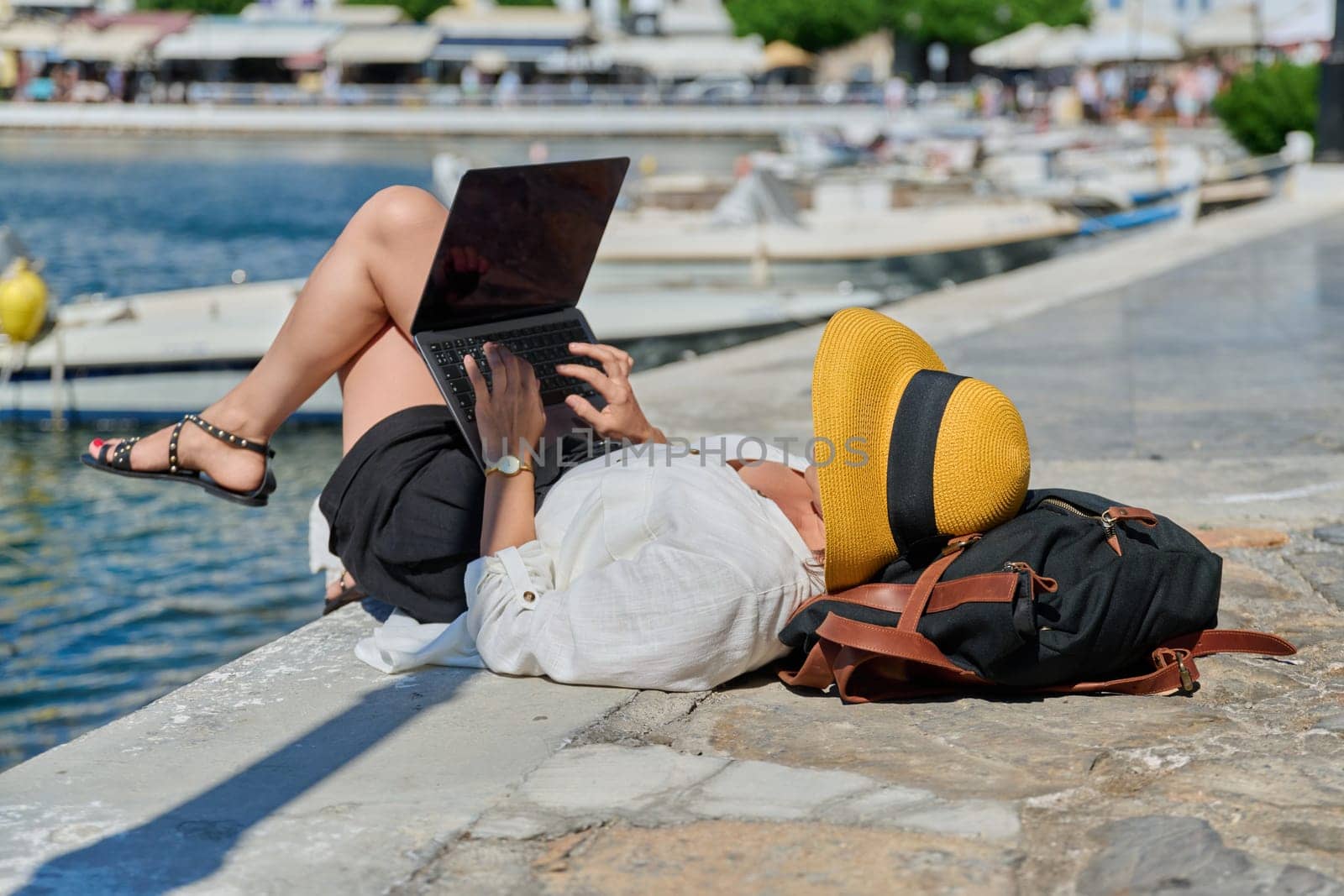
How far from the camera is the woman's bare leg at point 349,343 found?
124 inches

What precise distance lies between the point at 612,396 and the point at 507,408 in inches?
10.6

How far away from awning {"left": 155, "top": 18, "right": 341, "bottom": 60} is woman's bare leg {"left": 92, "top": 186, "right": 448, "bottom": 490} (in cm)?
5744

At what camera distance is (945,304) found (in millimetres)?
8008

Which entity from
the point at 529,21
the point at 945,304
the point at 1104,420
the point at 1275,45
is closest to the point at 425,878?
the point at 1104,420

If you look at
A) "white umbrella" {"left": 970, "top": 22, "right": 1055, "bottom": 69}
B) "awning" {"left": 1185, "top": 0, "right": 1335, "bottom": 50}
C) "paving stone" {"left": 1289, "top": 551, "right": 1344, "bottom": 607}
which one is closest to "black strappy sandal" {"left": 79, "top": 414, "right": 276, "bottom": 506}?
"paving stone" {"left": 1289, "top": 551, "right": 1344, "bottom": 607}

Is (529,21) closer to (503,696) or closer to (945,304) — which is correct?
(945,304)

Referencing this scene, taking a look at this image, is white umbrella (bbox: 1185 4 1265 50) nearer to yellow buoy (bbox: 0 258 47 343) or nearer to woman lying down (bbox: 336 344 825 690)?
yellow buoy (bbox: 0 258 47 343)

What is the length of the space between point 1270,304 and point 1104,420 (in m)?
3.25

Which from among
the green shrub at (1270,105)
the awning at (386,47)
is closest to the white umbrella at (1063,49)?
the green shrub at (1270,105)

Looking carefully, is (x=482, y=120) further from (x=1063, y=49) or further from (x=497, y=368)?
(x=497, y=368)

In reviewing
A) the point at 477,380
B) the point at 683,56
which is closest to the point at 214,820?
the point at 477,380

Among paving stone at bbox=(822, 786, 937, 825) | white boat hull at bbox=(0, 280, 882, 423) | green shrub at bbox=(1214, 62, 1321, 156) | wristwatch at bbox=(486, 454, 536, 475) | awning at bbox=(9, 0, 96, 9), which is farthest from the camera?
awning at bbox=(9, 0, 96, 9)

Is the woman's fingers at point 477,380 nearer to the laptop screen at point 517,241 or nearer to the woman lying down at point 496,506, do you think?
the woman lying down at point 496,506

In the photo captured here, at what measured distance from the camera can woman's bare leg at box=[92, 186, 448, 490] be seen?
3.15 m
